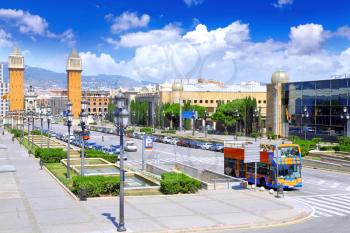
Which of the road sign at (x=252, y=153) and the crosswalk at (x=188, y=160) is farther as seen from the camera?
the crosswalk at (x=188, y=160)

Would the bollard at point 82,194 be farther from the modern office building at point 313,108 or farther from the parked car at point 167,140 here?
the parked car at point 167,140

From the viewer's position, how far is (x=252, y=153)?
3481cm

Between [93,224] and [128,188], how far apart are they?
346 inches

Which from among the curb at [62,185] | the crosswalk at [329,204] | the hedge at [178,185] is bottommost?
the crosswalk at [329,204]

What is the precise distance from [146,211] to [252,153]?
1089 centimetres

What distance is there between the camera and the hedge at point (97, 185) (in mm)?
30234

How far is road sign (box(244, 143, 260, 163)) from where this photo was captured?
3453 centimetres

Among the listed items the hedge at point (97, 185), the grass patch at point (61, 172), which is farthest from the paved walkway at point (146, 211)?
the grass patch at point (61, 172)

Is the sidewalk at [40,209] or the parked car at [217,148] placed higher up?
the parked car at [217,148]

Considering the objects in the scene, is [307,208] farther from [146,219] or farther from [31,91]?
[31,91]

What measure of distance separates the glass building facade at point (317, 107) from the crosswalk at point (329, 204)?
4550 centimetres

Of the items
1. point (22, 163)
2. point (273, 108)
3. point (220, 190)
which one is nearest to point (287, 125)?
point (273, 108)

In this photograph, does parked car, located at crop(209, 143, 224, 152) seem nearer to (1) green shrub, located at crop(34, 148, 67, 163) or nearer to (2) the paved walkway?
(1) green shrub, located at crop(34, 148, 67, 163)

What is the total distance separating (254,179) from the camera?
1471 inches
